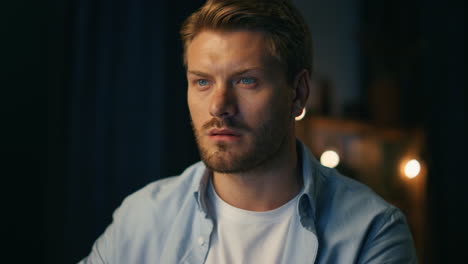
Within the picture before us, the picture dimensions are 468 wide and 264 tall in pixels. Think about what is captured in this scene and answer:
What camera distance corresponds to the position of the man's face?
4.45 feet

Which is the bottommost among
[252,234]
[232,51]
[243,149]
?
[252,234]

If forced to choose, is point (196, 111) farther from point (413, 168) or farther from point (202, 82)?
point (413, 168)

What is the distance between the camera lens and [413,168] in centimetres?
296

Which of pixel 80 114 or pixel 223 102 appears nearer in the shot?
pixel 223 102

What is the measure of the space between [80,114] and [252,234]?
2.91 ft

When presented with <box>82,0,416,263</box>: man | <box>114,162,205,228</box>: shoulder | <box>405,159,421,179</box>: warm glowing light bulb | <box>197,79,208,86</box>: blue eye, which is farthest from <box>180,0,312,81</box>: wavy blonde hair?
<box>405,159,421,179</box>: warm glowing light bulb

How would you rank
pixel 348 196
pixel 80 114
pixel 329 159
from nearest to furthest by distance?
1. pixel 348 196
2. pixel 80 114
3. pixel 329 159

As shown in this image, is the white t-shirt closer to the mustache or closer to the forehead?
the mustache

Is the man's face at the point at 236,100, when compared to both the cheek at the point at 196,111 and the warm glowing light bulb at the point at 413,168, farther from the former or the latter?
the warm glowing light bulb at the point at 413,168

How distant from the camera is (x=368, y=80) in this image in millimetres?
3967

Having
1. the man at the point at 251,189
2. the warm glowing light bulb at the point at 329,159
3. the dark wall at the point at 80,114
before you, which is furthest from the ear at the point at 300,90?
the warm glowing light bulb at the point at 329,159

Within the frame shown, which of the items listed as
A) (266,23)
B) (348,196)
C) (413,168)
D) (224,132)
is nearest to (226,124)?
(224,132)

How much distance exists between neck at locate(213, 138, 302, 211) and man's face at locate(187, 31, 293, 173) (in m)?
0.06

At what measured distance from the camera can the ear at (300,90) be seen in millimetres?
1542
